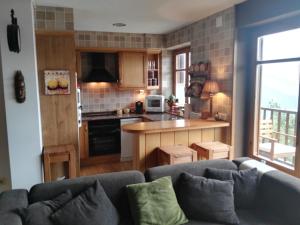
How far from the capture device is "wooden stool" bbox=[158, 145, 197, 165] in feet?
10.2

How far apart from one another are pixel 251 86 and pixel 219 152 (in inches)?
42.4

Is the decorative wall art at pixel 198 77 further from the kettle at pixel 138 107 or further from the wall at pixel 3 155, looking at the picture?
the wall at pixel 3 155

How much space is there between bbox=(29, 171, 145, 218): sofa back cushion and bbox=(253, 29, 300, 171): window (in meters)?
1.95

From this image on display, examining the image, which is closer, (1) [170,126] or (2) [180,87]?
(1) [170,126]

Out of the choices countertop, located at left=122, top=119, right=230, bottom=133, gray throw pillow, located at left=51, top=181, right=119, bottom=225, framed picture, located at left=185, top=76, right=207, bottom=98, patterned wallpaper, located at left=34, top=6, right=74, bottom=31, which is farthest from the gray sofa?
patterned wallpaper, located at left=34, top=6, right=74, bottom=31

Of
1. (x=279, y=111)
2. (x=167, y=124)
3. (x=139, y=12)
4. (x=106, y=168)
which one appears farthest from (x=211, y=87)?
(x=106, y=168)

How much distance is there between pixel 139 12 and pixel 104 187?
273 centimetres

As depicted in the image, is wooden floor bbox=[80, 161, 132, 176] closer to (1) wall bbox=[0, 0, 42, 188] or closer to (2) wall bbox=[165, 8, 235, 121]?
(1) wall bbox=[0, 0, 42, 188]

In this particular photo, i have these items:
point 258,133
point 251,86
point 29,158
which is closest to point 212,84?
point 251,86

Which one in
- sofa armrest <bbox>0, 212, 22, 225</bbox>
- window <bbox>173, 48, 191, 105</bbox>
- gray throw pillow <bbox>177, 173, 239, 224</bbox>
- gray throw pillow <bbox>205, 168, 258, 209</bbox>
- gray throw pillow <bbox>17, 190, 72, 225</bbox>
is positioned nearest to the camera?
sofa armrest <bbox>0, 212, 22, 225</bbox>

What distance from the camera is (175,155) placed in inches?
123

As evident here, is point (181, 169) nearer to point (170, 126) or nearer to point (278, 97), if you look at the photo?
point (170, 126)

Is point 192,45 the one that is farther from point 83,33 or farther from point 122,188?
point 122,188

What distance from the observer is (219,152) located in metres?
3.31
